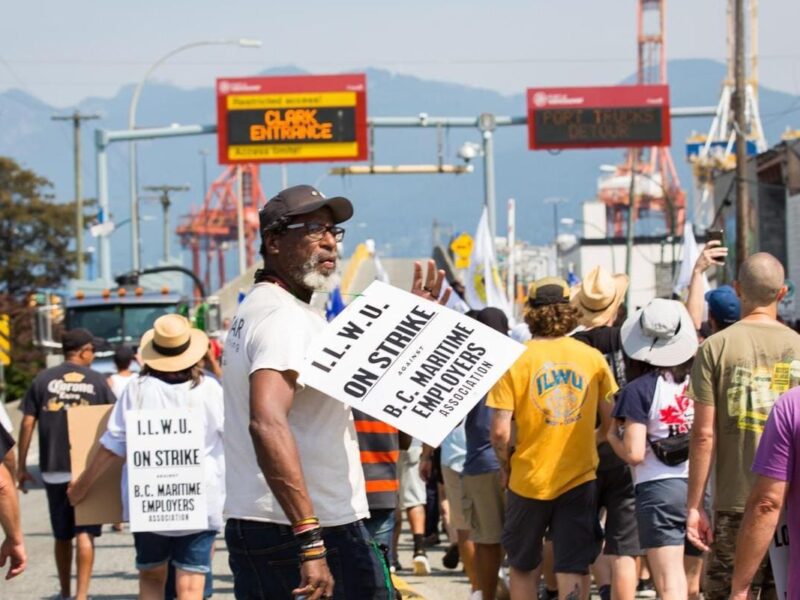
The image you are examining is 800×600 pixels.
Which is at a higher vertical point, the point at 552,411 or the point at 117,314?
the point at 552,411

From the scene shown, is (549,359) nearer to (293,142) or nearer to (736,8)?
(736,8)

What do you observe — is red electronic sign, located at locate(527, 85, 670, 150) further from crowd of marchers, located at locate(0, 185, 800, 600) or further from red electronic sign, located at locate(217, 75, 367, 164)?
crowd of marchers, located at locate(0, 185, 800, 600)

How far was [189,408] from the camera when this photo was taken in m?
8.38

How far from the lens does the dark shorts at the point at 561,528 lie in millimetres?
7875

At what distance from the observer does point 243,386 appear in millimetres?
4988

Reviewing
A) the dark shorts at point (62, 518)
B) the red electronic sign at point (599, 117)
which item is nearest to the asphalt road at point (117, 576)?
the dark shorts at point (62, 518)

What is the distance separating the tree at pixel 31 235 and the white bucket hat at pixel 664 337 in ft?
187

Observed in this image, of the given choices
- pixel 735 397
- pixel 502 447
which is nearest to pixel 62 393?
pixel 502 447

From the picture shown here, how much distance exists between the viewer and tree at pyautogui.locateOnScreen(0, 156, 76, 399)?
63.8 metres

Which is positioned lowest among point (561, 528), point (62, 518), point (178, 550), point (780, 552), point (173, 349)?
point (62, 518)

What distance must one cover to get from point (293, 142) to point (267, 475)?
96.0 ft

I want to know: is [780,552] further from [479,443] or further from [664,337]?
[479,443]

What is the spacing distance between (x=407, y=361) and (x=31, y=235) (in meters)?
61.8

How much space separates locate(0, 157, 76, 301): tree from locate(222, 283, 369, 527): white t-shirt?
5952 cm
